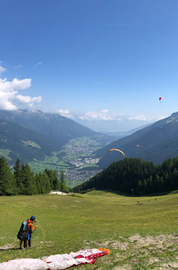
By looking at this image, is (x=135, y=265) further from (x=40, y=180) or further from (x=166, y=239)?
(x=40, y=180)

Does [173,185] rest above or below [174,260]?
below

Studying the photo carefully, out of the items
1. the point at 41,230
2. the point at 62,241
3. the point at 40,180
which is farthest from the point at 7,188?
the point at 62,241

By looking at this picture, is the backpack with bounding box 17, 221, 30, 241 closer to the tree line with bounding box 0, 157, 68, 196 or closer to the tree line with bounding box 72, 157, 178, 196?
the tree line with bounding box 0, 157, 68, 196

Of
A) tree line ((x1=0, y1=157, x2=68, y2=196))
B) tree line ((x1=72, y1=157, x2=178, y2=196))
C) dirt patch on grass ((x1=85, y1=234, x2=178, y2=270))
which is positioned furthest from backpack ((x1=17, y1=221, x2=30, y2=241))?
tree line ((x1=72, y1=157, x2=178, y2=196))

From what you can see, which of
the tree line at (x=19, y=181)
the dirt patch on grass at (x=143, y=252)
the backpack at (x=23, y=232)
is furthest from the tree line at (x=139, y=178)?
the backpack at (x=23, y=232)

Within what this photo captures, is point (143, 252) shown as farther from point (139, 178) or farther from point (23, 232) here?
point (139, 178)

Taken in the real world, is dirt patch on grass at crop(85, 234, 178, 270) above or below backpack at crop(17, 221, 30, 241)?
below

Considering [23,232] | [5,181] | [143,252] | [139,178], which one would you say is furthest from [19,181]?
[139,178]

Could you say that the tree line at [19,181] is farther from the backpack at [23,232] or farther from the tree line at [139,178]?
the tree line at [139,178]
